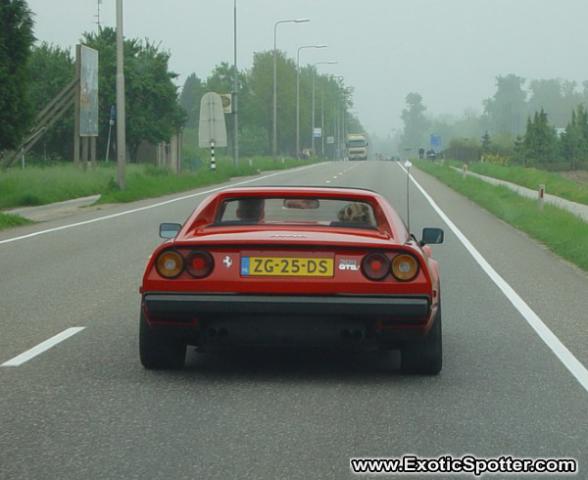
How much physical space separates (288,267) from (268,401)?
0.80 meters

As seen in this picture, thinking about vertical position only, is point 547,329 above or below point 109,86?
below

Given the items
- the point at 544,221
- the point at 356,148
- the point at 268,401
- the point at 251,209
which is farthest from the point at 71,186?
the point at 356,148

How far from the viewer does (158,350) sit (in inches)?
300

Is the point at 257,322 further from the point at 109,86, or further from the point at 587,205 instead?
the point at 109,86

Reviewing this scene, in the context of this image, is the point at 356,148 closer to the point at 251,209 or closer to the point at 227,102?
the point at 227,102

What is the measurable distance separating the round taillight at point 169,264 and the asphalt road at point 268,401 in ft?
2.21

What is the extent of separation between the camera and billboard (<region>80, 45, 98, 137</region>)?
3888cm

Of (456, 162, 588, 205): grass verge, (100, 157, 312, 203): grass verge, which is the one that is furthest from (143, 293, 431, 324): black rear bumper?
(456, 162, 588, 205): grass verge

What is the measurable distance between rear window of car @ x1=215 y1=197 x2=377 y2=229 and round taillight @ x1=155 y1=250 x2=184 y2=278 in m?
0.88

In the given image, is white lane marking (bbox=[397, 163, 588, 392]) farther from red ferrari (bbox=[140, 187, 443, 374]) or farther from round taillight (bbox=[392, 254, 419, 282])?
round taillight (bbox=[392, 254, 419, 282])

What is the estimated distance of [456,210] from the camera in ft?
94.4

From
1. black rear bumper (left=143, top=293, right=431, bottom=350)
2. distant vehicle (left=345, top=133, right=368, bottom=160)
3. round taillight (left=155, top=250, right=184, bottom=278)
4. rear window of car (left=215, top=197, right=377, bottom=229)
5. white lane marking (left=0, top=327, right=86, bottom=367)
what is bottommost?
white lane marking (left=0, top=327, right=86, bottom=367)

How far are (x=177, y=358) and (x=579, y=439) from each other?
108 inches

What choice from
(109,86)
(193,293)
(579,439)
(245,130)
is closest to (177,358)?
(193,293)
